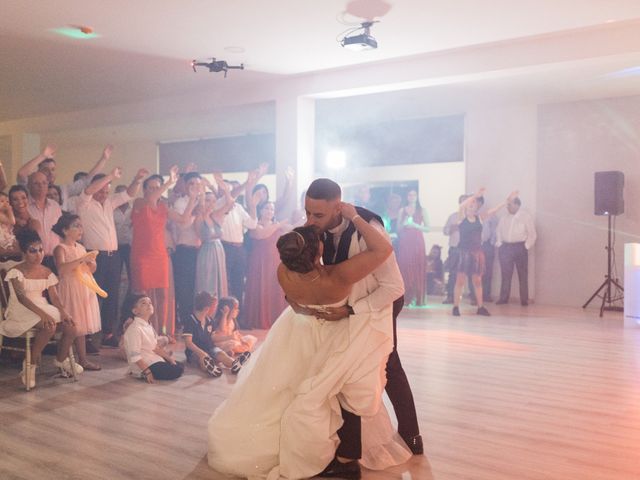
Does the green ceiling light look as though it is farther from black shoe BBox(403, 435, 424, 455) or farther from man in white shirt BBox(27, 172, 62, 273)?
black shoe BBox(403, 435, 424, 455)

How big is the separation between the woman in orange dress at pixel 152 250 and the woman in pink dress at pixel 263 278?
46.7 inches

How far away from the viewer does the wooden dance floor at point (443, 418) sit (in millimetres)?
3066

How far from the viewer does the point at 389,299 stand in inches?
113

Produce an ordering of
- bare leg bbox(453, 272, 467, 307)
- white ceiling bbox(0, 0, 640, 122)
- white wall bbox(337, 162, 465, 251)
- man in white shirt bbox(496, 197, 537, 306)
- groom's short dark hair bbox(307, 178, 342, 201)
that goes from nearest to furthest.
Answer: groom's short dark hair bbox(307, 178, 342, 201) → white ceiling bbox(0, 0, 640, 122) → bare leg bbox(453, 272, 467, 307) → man in white shirt bbox(496, 197, 537, 306) → white wall bbox(337, 162, 465, 251)

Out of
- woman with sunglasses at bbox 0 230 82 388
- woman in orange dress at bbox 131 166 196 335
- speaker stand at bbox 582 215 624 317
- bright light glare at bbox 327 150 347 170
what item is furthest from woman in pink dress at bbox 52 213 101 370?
bright light glare at bbox 327 150 347 170

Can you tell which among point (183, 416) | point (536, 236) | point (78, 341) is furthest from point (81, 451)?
point (536, 236)

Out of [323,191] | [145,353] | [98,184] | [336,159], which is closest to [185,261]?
[98,184]

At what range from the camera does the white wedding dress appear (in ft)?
9.32

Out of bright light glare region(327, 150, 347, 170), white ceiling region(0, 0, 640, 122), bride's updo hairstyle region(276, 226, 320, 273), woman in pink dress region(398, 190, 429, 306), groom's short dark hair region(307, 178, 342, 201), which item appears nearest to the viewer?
bride's updo hairstyle region(276, 226, 320, 273)

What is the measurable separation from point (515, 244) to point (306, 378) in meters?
7.60

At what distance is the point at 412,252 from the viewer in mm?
9242

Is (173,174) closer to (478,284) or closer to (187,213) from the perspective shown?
(187,213)

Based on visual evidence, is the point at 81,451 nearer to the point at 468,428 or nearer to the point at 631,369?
the point at 468,428

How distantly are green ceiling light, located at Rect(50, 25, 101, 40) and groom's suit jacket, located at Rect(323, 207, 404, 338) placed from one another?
465 cm
